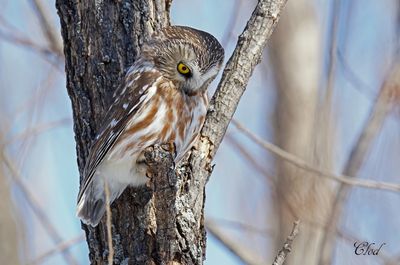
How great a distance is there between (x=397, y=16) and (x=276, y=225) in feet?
7.16

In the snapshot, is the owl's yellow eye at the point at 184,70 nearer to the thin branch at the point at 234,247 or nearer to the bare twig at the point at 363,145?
the bare twig at the point at 363,145

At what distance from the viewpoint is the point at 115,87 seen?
4090 millimetres

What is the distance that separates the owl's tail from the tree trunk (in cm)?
4

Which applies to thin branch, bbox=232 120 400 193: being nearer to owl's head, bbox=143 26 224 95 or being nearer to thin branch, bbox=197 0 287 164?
owl's head, bbox=143 26 224 95

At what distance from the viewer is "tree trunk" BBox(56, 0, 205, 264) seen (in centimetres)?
365

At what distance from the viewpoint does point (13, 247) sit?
539 cm

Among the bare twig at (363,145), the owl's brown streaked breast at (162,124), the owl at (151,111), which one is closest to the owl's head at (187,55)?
the owl at (151,111)

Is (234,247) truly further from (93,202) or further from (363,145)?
(93,202)

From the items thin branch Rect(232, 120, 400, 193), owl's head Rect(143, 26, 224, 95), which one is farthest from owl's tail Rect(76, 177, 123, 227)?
thin branch Rect(232, 120, 400, 193)

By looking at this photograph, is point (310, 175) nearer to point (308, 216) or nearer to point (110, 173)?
point (308, 216)

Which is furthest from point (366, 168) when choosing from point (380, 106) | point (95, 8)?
point (95, 8)

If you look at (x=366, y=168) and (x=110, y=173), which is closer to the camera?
(x=110, y=173)

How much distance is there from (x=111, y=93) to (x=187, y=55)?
1.63 feet
